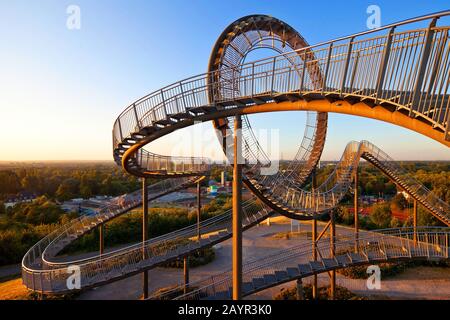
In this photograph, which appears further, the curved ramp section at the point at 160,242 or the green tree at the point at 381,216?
the green tree at the point at 381,216

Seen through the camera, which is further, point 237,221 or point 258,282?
point 258,282

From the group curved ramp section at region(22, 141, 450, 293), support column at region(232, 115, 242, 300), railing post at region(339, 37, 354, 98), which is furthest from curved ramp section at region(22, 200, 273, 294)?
railing post at region(339, 37, 354, 98)

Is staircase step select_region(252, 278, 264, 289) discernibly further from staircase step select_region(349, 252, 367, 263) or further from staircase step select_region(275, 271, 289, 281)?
staircase step select_region(349, 252, 367, 263)

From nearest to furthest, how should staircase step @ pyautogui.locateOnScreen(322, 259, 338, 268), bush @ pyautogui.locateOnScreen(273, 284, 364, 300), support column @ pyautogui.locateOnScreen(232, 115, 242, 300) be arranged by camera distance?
support column @ pyautogui.locateOnScreen(232, 115, 242, 300), staircase step @ pyautogui.locateOnScreen(322, 259, 338, 268), bush @ pyautogui.locateOnScreen(273, 284, 364, 300)

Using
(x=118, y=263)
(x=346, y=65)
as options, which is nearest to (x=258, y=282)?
(x=118, y=263)

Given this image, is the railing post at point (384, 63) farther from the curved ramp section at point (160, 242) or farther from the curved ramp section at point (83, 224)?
the curved ramp section at point (83, 224)

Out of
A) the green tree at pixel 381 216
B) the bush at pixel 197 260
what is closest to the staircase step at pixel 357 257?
the bush at pixel 197 260

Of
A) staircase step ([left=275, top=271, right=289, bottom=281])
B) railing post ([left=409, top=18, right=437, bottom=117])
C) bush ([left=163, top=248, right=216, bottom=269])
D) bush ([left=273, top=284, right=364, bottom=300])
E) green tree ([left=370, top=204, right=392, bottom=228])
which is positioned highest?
railing post ([left=409, top=18, right=437, bottom=117])

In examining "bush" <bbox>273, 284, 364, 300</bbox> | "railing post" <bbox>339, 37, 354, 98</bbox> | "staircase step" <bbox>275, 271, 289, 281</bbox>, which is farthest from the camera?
"bush" <bbox>273, 284, 364, 300</bbox>

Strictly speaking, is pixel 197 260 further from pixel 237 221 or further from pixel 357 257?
pixel 237 221
